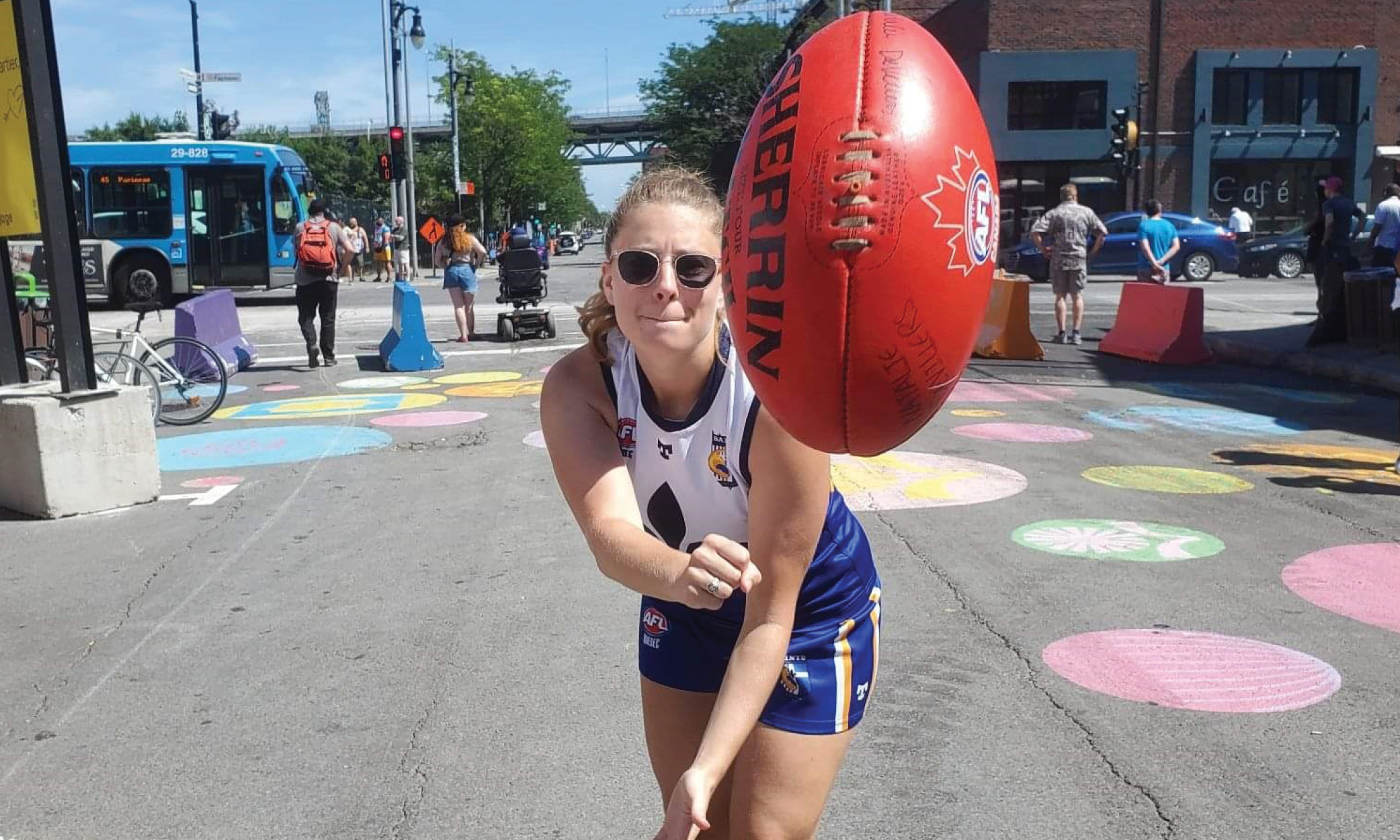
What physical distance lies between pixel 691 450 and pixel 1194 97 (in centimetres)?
4630

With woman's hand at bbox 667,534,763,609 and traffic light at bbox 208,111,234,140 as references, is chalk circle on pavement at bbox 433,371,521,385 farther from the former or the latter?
traffic light at bbox 208,111,234,140

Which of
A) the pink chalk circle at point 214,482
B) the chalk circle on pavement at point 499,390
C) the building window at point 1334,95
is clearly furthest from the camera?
the building window at point 1334,95

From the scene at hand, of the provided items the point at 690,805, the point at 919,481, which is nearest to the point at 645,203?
the point at 690,805

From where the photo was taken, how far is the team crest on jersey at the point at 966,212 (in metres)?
1.65

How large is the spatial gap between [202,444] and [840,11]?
9696 mm

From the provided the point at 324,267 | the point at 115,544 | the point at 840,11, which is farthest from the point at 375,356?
the point at 115,544

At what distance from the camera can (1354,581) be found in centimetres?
563

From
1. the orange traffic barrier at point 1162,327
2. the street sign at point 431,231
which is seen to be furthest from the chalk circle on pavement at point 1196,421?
the street sign at point 431,231

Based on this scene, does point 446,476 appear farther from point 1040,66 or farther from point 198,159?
point 1040,66

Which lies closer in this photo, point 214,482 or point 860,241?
point 860,241

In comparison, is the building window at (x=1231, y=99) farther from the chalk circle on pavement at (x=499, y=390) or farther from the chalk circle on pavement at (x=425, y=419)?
the chalk circle on pavement at (x=425, y=419)

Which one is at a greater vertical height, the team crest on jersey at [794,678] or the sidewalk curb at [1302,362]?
the team crest on jersey at [794,678]

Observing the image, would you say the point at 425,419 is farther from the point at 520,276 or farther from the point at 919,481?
the point at 520,276

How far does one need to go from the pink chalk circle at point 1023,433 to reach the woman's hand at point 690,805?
7.73 metres
